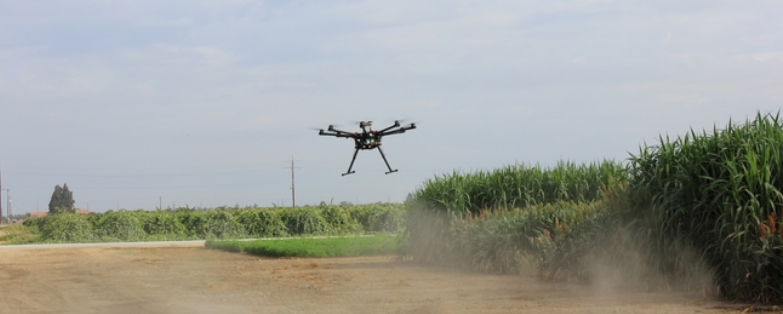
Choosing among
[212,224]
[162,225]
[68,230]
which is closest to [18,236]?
[68,230]

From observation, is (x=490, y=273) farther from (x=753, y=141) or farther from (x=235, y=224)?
(x=235, y=224)

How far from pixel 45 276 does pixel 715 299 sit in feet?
54.5

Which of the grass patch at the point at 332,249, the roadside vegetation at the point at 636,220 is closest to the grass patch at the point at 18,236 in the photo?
the grass patch at the point at 332,249

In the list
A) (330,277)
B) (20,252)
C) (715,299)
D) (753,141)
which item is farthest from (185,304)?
(20,252)

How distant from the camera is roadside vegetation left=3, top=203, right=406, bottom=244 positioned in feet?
153

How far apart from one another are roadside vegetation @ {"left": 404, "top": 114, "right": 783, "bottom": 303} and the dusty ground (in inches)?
18.2

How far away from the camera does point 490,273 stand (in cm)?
1795

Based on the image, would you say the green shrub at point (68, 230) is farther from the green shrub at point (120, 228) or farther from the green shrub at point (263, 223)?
the green shrub at point (263, 223)

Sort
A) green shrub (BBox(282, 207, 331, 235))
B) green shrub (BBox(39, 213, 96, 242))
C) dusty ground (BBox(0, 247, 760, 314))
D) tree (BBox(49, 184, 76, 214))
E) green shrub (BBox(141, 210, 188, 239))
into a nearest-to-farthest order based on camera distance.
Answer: dusty ground (BBox(0, 247, 760, 314)), green shrub (BBox(39, 213, 96, 242)), green shrub (BBox(141, 210, 188, 239)), green shrub (BBox(282, 207, 331, 235)), tree (BBox(49, 184, 76, 214))

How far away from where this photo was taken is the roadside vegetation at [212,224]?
4675 cm

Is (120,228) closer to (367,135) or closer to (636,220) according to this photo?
(367,135)

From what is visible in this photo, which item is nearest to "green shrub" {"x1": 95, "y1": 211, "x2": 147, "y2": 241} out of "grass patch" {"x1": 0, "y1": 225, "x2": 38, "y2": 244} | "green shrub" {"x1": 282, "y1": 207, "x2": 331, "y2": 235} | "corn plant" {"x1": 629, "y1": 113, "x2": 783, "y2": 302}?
"grass patch" {"x1": 0, "y1": 225, "x2": 38, "y2": 244}

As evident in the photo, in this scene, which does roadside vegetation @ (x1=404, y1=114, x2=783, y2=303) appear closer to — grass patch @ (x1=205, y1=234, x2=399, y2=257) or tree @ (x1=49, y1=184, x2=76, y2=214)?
grass patch @ (x1=205, y1=234, x2=399, y2=257)

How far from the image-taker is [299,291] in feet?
50.3
